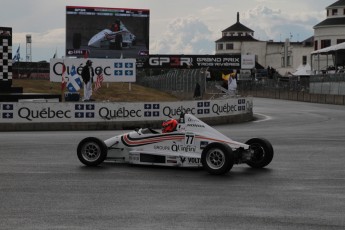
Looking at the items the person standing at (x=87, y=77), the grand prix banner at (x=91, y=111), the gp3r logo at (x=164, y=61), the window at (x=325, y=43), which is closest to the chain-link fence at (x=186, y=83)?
the person standing at (x=87, y=77)

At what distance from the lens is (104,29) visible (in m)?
54.6

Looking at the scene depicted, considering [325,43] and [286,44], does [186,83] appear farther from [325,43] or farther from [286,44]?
[286,44]

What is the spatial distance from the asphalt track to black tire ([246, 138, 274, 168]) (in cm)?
21

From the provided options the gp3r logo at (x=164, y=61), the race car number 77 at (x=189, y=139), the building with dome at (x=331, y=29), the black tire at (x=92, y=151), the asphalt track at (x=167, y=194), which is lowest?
the asphalt track at (x=167, y=194)

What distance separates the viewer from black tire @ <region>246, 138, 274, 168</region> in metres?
13.6

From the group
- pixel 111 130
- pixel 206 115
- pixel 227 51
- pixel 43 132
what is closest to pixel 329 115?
pixel 206 115

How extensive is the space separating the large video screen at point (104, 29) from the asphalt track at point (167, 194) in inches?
1470

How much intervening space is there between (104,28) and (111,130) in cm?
3025

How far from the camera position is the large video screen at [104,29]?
178ft

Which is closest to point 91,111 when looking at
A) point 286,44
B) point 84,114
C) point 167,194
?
point 84,114

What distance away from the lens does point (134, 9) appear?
2173 inches

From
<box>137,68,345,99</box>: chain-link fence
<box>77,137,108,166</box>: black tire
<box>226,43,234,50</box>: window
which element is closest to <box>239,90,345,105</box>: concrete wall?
<box>137,68,345,99</box>: chain-link fence

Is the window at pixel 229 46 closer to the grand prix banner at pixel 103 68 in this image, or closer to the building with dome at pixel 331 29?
the building with dome at pixel 331 29

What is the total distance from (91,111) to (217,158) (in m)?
13.6
